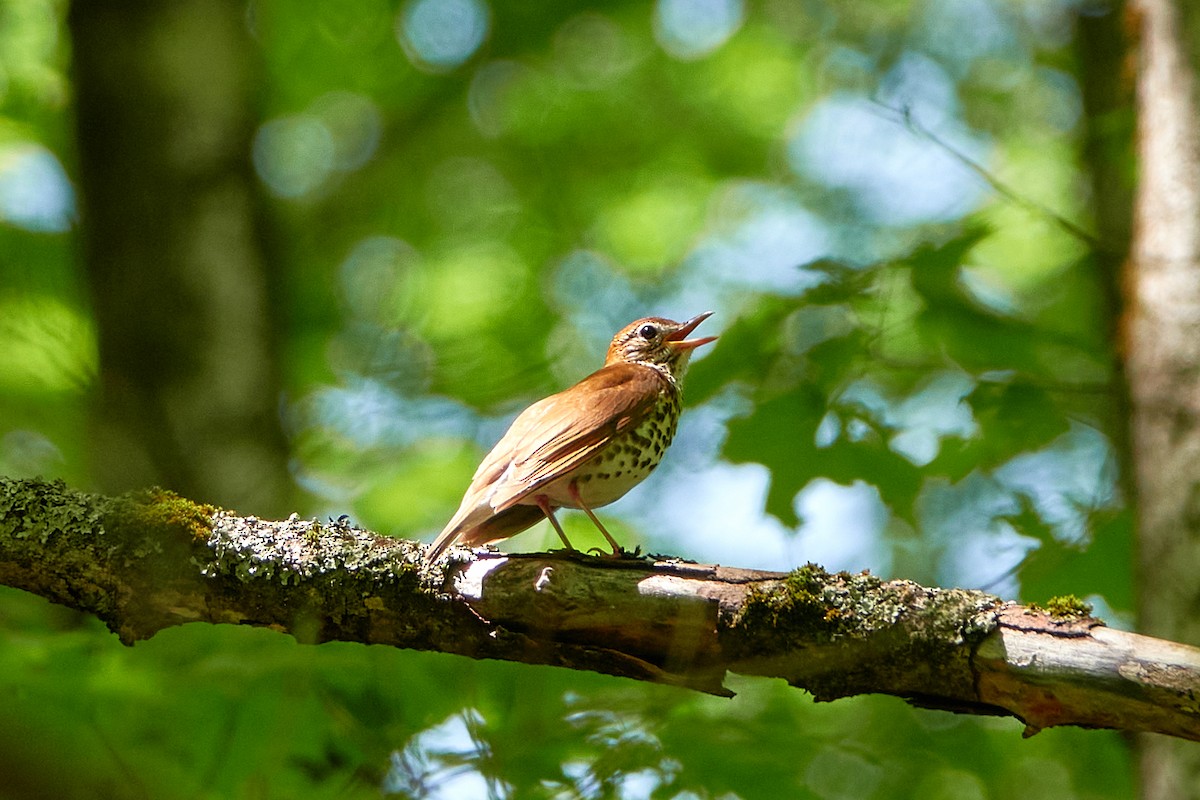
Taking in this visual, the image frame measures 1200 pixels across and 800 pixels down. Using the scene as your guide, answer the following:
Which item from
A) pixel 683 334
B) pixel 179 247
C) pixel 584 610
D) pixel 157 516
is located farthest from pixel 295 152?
pixel 584 610

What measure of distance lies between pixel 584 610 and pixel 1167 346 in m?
2.82

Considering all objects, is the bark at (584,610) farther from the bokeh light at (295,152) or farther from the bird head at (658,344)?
the bokeh light at (295,152)

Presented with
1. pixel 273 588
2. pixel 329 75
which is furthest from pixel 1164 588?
pixel 329 75

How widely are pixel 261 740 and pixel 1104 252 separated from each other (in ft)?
13.0

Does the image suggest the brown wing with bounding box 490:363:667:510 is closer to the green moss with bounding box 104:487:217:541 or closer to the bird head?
the bird head

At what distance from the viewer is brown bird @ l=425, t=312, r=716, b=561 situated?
3.93 m

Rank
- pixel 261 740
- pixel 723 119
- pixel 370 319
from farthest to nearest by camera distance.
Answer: pixel 723 119 < pixel 370 319 < pixel 261 740

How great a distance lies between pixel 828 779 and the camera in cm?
416

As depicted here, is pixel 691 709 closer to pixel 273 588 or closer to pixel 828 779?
pixel 828 779

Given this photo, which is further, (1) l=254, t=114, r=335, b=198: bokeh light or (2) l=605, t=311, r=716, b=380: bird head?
(1) l=254, t=114, r=335, b=198: bokeh light

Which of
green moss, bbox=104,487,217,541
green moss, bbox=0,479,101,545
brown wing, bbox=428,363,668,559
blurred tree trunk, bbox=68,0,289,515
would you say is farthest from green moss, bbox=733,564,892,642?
blurred tree trunk, bbox=68,0,289,515

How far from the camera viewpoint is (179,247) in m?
5.80

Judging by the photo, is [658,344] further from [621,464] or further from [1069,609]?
[1069,609]

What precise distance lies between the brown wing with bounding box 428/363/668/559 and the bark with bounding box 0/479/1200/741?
47 centimetres
